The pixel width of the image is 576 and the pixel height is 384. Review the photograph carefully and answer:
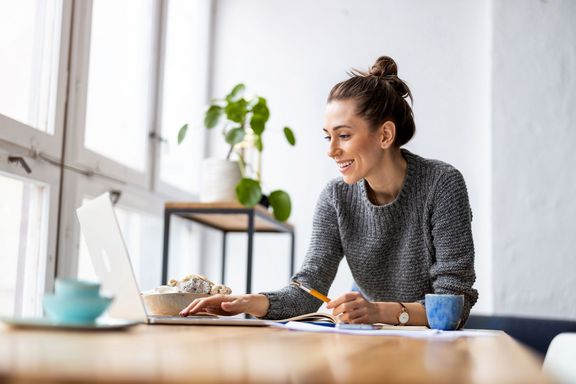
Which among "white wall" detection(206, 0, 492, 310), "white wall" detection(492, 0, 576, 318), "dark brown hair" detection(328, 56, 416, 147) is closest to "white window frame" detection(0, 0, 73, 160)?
"dark brown hair" detection(328, 56, 416, 147)

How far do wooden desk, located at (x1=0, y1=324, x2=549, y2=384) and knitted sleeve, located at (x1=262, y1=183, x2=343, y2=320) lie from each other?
26.0 inches

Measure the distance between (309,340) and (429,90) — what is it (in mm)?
2801

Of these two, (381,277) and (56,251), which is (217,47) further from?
(381,277)

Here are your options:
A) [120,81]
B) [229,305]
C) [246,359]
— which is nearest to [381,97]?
[229,305]

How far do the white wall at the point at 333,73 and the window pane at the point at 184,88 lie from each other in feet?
0.41

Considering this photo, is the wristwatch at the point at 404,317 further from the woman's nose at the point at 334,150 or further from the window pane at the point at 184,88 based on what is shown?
the window pane at the point at 184,88

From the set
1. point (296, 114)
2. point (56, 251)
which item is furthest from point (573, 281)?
point (56, 251)

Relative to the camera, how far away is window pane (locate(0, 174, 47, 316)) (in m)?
2.09

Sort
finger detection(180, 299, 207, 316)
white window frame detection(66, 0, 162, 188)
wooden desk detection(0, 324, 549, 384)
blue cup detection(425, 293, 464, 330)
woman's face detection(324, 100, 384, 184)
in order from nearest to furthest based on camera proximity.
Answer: wooden desk detection(0, 324, 549, 384) → blue cup detection(425, 293, 464, 330) → finger detection(180, 299, 207, 316) → woman's face detection(324, 100, 384, 184) → white window frame detection(66, 0, 162, 188)

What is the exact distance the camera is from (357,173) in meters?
1.94

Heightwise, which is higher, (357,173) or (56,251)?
(357,173)

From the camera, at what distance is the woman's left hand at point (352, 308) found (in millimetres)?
1374

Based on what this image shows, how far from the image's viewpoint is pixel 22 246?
2.17 m

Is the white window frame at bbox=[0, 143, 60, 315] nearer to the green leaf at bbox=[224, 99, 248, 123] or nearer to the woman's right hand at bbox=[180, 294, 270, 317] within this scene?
the green leaf at bbox=[224, 99, 248, 123]
